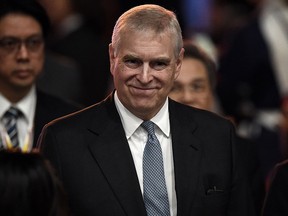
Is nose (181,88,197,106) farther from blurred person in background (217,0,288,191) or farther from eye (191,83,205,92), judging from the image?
blurred person in background (217,0,288,191)

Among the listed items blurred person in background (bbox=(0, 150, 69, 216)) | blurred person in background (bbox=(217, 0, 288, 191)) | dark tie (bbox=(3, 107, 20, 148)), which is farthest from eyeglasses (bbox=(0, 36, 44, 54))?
blurred person in background (bbox=(217, 0, 288, 191))

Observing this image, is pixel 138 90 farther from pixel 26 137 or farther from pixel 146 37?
pixel 26 137

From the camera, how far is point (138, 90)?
5.31m

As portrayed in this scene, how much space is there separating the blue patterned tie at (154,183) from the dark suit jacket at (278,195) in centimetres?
68

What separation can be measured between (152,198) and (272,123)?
3904mm

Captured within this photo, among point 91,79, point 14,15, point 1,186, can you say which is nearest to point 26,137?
point 14,15

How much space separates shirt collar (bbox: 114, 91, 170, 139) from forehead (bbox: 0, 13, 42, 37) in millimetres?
1251

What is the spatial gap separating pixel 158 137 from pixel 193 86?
135 cm

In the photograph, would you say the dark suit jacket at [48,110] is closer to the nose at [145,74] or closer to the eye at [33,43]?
the eye at [33,43]

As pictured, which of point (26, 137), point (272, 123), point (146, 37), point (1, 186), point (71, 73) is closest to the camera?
point (1, 186)

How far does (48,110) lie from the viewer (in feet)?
21.0

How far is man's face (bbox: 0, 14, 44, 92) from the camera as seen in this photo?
Result: 21.2 ft

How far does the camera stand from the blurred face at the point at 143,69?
5.25 metres

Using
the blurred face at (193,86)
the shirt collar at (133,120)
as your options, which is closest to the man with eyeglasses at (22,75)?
the blurred face at (193,86)
